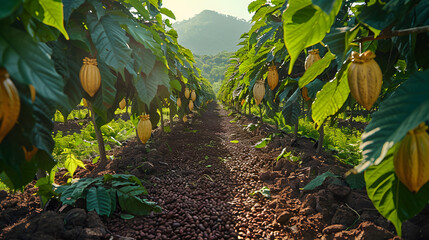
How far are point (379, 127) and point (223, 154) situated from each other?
3315 millimetres

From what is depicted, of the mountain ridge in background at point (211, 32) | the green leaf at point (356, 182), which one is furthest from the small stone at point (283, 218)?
the mountain ridge in background at point (211, 32)

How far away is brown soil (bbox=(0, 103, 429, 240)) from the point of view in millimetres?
1208

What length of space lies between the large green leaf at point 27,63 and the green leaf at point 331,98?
758mm

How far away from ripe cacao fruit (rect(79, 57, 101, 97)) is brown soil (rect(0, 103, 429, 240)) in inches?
28.6

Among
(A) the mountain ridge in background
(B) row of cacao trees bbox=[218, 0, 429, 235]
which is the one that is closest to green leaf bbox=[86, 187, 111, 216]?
(B) row of cacao trees bbox=[218, 0, 429, 235]

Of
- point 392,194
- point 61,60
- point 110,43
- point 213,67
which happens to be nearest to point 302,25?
point 392,194

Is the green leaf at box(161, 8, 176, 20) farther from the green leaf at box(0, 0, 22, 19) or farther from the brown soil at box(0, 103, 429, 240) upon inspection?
the green leaf at box(0, 0, 22, 19)

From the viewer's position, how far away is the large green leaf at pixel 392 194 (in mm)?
509

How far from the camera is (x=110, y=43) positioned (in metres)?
1.06

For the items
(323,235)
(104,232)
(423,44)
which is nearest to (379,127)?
(423,44)

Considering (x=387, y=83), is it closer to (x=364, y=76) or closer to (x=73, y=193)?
(x=364, y=76)

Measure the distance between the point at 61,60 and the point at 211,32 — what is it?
107 meters

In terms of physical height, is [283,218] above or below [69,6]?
below

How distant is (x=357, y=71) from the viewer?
1.88 feet
